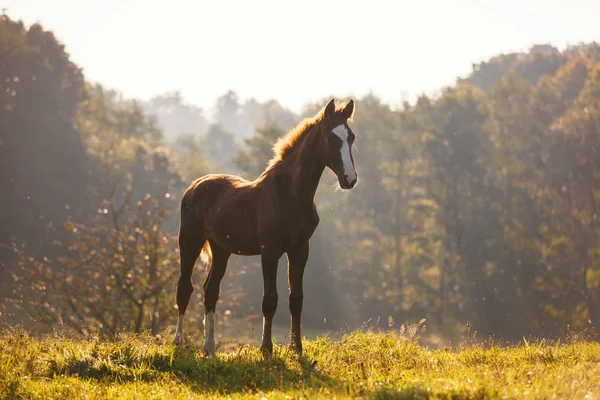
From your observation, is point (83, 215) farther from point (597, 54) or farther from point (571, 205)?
point (597, 54)

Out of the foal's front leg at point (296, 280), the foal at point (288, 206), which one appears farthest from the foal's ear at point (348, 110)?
the foal's front leg at point (296, 280)

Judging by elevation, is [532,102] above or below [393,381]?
above

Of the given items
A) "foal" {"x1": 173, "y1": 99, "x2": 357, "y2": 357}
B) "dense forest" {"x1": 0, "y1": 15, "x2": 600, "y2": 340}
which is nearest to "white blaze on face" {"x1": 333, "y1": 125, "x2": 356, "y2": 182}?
"foal" {"x1": 173, "y1": 99, "x2": 357, "y2": 357}

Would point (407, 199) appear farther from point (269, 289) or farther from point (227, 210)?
point (269, 289)

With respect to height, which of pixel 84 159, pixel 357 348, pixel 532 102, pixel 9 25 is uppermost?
pixel 9 25

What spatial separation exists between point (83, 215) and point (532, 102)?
100 feet

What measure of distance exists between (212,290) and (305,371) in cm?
363

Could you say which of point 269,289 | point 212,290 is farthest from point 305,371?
point 212,290

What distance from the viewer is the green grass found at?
20.7 feet

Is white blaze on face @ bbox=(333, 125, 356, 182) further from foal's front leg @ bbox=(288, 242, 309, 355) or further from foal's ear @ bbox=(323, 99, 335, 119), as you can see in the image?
foal's front leg @ bbox=(288, 242, 309, 355)

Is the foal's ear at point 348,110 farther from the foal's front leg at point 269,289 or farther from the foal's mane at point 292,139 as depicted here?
the foal's front leg at point 269,289

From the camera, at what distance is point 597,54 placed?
163 ft

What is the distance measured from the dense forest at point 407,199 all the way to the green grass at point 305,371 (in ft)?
40.1

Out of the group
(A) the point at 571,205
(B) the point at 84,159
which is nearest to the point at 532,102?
(A) the point at 571,205
